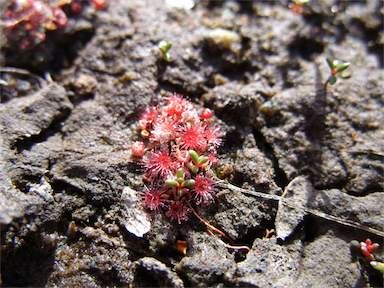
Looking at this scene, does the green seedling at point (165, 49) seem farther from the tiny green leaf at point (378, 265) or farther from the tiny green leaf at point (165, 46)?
the tiny green leaf at point (378, 265)

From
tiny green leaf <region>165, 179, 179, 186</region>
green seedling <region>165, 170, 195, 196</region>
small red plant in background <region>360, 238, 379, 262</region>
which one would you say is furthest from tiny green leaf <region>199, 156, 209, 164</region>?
small red plant in background <region>360, 238, 379, 262</region>

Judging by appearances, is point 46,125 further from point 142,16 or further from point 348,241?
point 348,241

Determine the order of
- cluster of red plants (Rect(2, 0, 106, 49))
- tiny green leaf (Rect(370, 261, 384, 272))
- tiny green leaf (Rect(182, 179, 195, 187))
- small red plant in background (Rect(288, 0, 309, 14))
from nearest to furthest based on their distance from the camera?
tiny green leaf (Rect(370, 261, 384, 272)) → tiny green leaf (Rect(182, 179, 195, 187)) → cluster of red plants (Rect(2, 0, 106, 49)) → small red plant in background (Rect(288, 0, 309, 14))

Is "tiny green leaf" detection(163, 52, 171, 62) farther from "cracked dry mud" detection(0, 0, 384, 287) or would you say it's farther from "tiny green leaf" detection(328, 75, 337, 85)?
"tiny green leaf" detection(328, 75, 337, 85)

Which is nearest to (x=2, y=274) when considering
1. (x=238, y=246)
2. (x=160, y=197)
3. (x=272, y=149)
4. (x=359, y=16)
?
(x=160, y=197)

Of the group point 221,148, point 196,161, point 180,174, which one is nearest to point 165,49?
point 221,148

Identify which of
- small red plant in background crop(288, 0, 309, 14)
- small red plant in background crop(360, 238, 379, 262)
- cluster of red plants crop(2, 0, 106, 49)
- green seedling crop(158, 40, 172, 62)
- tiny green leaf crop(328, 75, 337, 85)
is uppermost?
small red plant in background crop(288, 0, 309, 14)

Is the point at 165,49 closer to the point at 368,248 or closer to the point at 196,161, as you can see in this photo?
the point at 196,161
